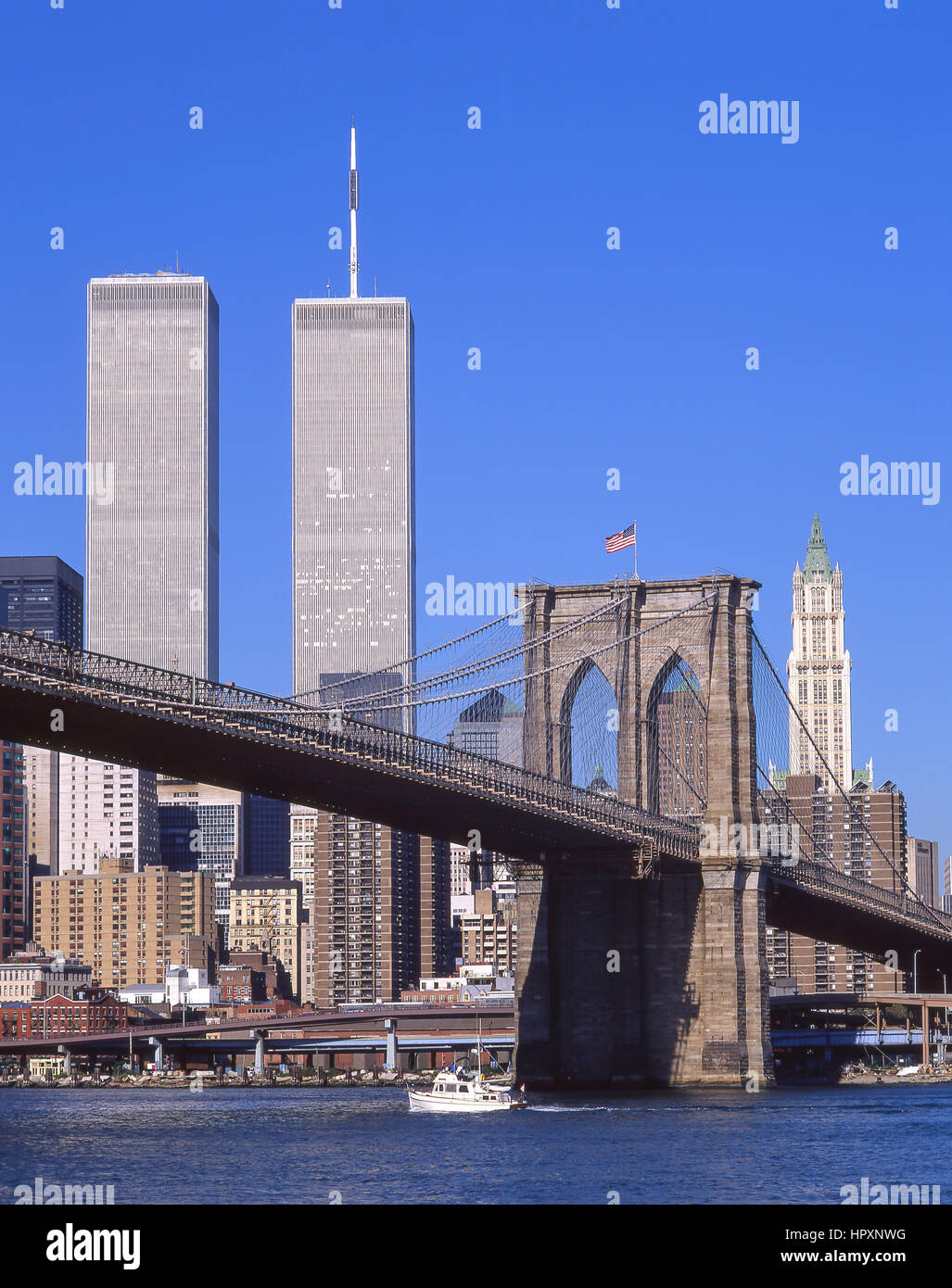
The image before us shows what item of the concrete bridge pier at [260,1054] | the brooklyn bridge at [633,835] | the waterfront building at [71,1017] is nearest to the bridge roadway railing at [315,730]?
the brooklyn bridge at [633,835]

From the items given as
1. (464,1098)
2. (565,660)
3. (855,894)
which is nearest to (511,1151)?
(464,1098)

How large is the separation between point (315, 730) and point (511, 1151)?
16.0 meters

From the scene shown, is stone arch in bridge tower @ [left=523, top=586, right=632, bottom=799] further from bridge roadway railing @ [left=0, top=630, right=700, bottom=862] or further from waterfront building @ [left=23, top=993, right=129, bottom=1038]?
waterfront building @ [left=23, top=993, right=129, bottom=1038]

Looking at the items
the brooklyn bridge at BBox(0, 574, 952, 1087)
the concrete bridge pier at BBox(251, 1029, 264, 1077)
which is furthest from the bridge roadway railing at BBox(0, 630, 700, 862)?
the concrete bridge pier at BBox(251, 1029, 264, 1077)

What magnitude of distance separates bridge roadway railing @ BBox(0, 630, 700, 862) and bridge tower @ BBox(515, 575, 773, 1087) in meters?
2.30

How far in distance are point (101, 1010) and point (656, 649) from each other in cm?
10932

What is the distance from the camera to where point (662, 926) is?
90688 mm

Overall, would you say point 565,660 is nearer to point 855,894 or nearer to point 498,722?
point 498,722

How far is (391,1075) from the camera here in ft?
509

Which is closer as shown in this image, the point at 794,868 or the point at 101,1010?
the point at 794,868

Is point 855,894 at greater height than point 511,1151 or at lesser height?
greater

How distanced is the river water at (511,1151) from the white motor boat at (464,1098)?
4.05 ft
